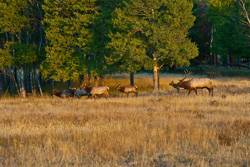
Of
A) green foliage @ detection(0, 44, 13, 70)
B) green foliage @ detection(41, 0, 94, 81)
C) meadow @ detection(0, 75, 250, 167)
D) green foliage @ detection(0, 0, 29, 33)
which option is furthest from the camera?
green foliage @ detection(0, 44, 13, 70)

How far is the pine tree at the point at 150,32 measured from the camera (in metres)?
25.6

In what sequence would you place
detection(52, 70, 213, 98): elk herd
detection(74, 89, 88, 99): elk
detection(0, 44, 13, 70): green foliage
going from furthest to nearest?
detection(0, 44, 13, 70): green foliage, detection(74, 89, 88, 99): elk, detection(52, 70, 213, 98): elk herd

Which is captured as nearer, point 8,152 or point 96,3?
point 8,152

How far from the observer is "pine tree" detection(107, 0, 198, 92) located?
2564 centimetres

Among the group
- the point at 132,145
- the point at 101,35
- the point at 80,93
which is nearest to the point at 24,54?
the point at 101,35

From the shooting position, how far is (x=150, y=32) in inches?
1016

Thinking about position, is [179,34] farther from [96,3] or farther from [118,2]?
[96,3]

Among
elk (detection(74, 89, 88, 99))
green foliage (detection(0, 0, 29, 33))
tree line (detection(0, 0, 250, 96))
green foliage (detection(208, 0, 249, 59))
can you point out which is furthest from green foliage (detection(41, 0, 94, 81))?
green foliage (detection(208, 0, 249, 59))

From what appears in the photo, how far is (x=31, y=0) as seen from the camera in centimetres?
3188

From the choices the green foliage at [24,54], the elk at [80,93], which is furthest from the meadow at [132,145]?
the green foliage at [24,54]

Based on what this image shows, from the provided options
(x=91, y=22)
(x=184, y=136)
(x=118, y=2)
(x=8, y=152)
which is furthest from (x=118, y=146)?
(x=118, y=2)

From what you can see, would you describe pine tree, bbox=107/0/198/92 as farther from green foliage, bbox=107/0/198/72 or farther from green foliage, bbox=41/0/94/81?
green foliage, bbox=41/0/94/81

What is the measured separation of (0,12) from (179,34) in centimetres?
1922

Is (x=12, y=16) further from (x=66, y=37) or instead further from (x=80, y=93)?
(x=80, y=93)
